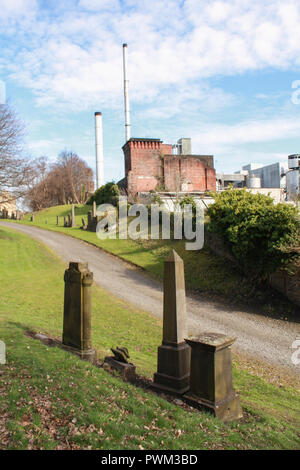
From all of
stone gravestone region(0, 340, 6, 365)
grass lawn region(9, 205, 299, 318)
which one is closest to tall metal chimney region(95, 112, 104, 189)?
grass lawn region(9, 205, 299, 318)

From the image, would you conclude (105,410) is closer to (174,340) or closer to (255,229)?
(174,340)

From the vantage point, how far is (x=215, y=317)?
40.8 ft

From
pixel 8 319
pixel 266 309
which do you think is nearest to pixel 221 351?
pixel 8 319

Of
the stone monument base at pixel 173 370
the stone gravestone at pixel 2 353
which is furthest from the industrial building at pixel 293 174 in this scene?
the stone gravestone at pixel 2 353

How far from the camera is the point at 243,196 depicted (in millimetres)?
15352

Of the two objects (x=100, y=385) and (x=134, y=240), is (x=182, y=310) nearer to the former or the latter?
(x=100, y=385)

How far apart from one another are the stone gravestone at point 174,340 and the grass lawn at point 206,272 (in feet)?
26.2

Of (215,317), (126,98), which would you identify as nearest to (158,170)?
(126,98)

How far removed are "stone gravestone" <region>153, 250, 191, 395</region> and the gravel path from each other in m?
4.06

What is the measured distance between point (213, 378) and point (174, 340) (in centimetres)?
107

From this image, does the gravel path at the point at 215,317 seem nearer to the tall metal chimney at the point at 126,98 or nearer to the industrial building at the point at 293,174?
the industrial building at the point at 293,174

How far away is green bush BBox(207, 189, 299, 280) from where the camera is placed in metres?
12.5

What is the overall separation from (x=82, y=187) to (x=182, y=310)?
206 ft

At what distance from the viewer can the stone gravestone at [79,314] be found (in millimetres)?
6773
